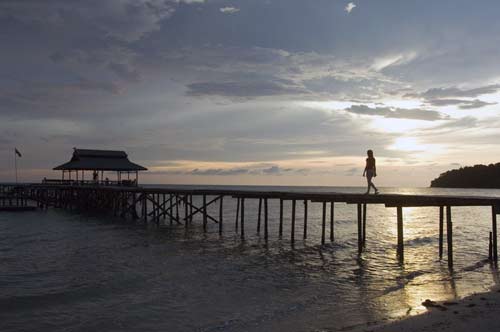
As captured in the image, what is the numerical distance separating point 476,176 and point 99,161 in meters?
134

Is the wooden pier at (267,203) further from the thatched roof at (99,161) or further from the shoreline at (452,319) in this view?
the shoreline at (452,319)

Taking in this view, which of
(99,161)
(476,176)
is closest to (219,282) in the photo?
(99,161)

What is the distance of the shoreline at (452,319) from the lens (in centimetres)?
839

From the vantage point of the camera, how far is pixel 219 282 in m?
14.1

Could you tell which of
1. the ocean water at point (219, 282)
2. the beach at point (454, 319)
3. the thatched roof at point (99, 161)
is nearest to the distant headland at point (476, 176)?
the thatched roof at point (99, 161)

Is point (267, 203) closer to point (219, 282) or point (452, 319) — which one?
point (219, 282)

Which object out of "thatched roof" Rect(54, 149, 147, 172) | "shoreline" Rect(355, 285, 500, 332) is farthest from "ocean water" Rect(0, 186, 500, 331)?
"thatched roof" Rect(54, 149, 147, 172)

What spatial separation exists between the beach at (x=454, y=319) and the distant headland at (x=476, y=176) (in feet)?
485

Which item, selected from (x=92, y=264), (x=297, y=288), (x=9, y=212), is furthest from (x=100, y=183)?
(x=297, y=288)

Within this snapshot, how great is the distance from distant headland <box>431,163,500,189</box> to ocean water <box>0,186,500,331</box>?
435 ft

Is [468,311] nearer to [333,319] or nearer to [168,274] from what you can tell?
[333,319]

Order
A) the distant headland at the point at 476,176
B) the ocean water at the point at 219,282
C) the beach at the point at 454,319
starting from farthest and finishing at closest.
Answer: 1. the distant headland at the point at 476,176
2. the ocean water at the point at 219,282
3. the beach at the point at 454,319

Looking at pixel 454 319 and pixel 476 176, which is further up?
pixel 476 176

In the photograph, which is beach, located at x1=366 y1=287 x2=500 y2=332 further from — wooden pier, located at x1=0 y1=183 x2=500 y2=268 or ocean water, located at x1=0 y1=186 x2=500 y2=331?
wooden pier, located at x1=0 y1=183 x2=500 y2=268
